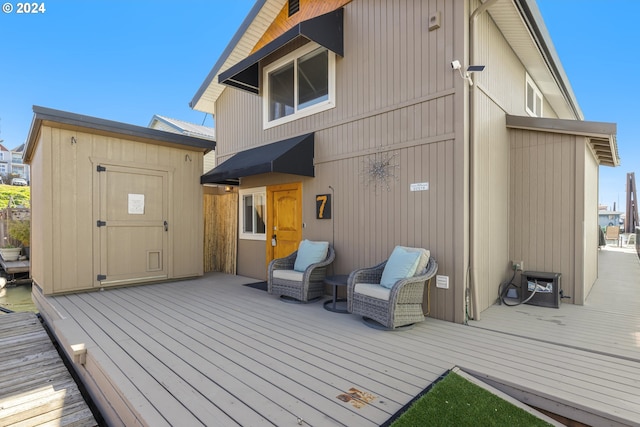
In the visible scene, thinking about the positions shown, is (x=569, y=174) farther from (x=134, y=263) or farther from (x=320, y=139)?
(x=134, y=263)

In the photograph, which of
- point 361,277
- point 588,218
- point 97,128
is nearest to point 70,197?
point 97,128

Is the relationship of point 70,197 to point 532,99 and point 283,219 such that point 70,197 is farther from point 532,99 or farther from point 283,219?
point 532,99

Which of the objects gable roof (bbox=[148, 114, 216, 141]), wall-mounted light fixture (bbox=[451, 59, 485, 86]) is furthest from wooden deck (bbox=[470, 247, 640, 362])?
gable roof (bbox=[148, 114, 216, 141])

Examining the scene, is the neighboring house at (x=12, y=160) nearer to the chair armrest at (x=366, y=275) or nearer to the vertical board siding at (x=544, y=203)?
the chair armrest at (x=366, y=275)

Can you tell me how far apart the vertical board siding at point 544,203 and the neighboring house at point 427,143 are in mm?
16

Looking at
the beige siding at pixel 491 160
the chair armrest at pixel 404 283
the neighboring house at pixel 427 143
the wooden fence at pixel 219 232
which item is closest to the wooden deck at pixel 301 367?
the chair armrest at pixel 404 283

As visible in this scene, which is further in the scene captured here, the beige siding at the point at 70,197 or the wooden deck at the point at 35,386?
the beige siding at the point at 70,197

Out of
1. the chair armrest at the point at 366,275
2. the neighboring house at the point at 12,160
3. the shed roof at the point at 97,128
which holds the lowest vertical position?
the chair armrest at the point at 366,275

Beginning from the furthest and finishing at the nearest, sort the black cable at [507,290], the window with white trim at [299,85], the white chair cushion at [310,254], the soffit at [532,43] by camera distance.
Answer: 1. the window with white trim at [299,85]
2. the white chair cushion at [310,254]
3. the black cable at [507,290]
4. the soffit at [532,43]

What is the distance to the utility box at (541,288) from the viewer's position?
4.50 meters

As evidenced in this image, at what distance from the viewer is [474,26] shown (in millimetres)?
3982

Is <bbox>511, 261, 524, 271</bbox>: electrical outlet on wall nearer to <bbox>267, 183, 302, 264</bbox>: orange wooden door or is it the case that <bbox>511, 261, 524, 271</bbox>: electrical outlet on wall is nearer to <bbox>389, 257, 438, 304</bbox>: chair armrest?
<bbox>389, 257, 438, 304</bbox>: chair armrest

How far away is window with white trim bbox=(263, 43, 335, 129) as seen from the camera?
562 centimetres

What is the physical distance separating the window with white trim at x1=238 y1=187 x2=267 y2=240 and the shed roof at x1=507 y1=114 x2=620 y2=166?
4.77 m
